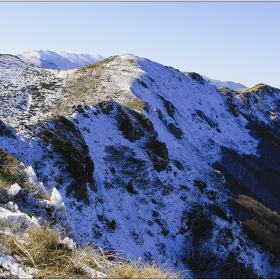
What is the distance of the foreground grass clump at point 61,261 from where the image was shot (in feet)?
12.3

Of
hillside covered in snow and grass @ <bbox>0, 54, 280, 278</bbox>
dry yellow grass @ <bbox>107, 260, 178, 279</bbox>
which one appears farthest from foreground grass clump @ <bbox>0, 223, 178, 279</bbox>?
hillside covered in snow and grass @ <bbox>0, 54, 280, 278</bbox>

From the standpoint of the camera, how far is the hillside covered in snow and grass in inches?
749

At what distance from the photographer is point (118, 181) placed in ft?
92.9

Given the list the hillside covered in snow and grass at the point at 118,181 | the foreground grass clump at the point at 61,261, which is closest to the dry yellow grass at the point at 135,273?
the foreground grass clump at the point at 61,261

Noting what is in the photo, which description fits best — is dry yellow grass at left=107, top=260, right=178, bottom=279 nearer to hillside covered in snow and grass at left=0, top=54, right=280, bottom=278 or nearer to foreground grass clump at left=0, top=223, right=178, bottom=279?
foreground grass clump at left=0, top=223, right=178, bottom=279

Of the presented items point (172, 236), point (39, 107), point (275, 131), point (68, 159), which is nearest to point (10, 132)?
point (68, 159)

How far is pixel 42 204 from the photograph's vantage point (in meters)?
9.52

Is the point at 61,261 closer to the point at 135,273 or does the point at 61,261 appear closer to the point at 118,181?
the point at 135,273

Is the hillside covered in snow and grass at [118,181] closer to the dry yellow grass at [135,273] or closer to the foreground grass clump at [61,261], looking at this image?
the foreground grass clump at [61,261]

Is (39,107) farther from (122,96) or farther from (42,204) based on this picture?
(42,204)

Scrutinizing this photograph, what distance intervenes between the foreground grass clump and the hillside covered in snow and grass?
0.45 meters

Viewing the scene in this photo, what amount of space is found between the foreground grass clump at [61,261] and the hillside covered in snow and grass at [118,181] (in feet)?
1.47

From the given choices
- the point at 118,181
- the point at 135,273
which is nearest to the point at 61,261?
the point at 135,273

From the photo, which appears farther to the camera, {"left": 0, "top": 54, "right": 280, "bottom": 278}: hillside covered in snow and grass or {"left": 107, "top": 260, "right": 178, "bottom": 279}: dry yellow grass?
{"left": 0, "top": 54, "right": 280, "bottom": 278}: hillside covered in snow and grass
